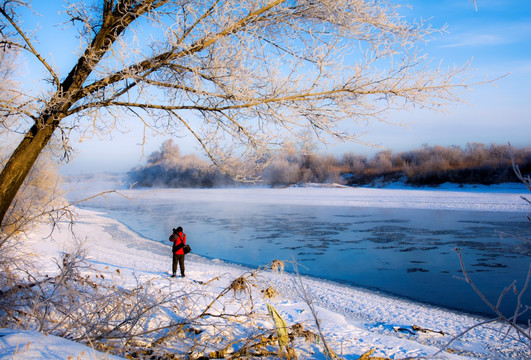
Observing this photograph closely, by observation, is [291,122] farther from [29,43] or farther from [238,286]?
[29,43]

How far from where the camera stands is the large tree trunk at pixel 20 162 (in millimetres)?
3619

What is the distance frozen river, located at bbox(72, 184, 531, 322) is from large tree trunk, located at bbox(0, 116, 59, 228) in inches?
44.9

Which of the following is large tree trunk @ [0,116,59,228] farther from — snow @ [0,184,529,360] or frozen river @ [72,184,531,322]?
frozen river @ [72,184,531,322]

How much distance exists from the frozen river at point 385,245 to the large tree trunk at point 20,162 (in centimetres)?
114

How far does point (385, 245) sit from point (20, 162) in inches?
479

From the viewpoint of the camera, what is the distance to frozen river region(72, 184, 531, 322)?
29.3 ft

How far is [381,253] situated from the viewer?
40.3ft

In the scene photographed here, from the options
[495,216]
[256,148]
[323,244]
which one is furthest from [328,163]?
[256,148]

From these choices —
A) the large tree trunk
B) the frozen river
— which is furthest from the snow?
the frozen river

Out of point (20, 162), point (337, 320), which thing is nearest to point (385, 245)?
point (337, 320)

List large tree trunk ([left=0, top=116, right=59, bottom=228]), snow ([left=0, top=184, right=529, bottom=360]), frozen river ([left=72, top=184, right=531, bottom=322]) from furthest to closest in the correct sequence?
frozen river ([left=72, top=184, right=531, bottom=322]) < large tree trunk ([left=0, top=116, right=59, bottom=228]) < snow ([left=0, top=184, right=529, bottom=360])

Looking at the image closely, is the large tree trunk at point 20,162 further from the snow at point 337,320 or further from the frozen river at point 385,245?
the frozen river at point 385,245

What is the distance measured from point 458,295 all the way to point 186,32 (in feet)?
26.0

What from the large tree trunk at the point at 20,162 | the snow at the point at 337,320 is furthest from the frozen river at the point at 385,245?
the large tree trunk at the point at 20,162
